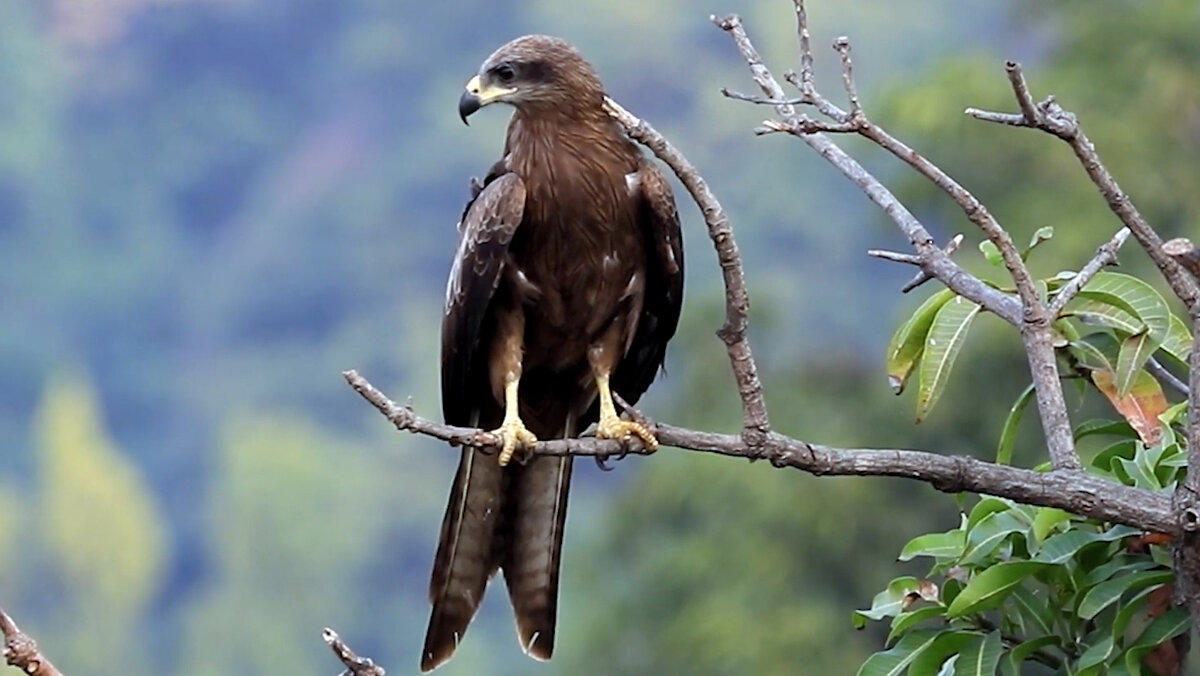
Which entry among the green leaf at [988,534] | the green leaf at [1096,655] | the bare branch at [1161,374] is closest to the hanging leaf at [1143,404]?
the bare branch at [1161,374]

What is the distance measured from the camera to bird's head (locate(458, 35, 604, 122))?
4762 millimetres

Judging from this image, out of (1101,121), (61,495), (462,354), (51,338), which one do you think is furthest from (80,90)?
(462,354)

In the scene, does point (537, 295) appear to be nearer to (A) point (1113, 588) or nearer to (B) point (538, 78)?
(B) point (538, 78)

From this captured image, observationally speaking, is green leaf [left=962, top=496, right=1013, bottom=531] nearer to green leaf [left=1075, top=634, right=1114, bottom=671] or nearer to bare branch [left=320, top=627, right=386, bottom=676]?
green leaf [left=1075, top=634, right=1114, bottom=671]

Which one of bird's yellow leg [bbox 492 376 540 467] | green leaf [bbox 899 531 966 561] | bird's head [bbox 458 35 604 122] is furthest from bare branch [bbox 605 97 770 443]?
bird's head [bbox 458 35 604 122]

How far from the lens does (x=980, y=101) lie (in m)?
16.4

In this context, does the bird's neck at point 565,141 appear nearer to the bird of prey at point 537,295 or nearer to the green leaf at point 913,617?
the bird of prey at point 537,295

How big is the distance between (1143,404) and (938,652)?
2.01ft

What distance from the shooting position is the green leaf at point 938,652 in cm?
342

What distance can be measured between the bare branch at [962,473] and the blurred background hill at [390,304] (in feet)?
30.1

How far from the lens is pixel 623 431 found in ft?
14.1

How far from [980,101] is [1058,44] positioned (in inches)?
157

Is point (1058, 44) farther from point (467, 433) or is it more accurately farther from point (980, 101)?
point (467, 433)

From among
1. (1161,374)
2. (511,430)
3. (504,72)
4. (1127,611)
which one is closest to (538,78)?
(504,72)
